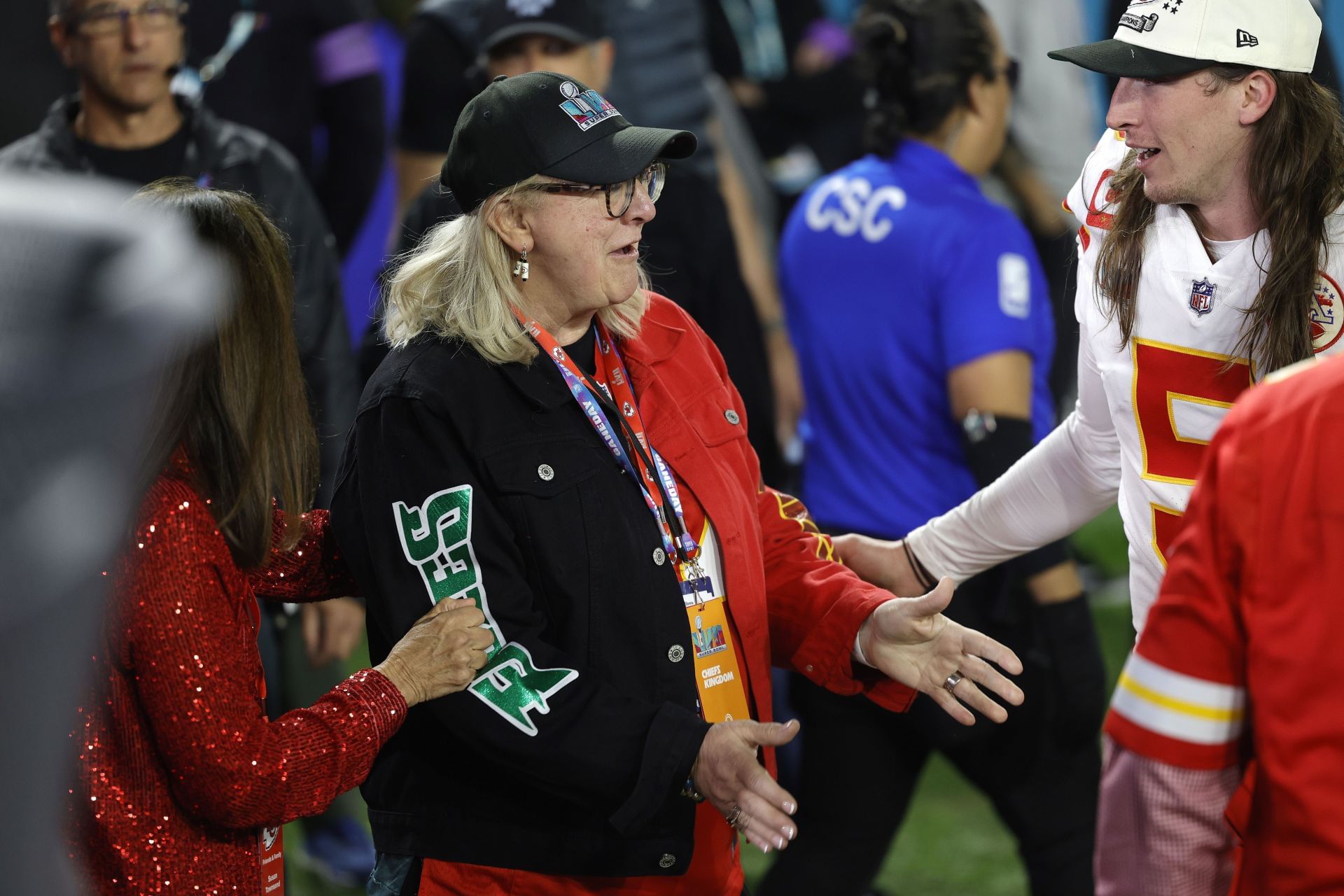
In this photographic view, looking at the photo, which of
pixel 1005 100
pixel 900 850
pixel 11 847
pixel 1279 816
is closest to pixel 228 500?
pixel 11 847

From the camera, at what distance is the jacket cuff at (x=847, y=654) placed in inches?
101

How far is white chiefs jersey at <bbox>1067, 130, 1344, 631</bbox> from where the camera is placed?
7.63ft

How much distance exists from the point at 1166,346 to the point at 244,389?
136 centimetres

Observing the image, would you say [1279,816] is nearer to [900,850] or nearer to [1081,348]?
[1081,348]

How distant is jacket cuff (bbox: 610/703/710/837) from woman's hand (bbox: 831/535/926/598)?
0.85 metres

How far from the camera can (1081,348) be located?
8.61 feet

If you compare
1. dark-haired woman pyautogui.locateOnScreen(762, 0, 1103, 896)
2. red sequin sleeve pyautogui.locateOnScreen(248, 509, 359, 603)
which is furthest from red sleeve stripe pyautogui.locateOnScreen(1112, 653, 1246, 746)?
dark-haired woman pyautogui.locateOnScreen(762, 0, 1103, 896)

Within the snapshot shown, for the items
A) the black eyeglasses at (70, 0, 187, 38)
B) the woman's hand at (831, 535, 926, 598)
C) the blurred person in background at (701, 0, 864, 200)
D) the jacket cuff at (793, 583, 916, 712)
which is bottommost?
the blurred person in background at (701, 0, 864, 200)

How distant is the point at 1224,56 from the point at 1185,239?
275mm

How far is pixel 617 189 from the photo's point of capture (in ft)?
8.16

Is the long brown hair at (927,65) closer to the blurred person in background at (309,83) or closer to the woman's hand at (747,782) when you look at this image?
the blurred person in background at (309,83)

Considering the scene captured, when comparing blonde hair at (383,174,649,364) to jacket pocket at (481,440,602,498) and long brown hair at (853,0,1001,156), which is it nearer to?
jacket pocket at (481,440,602,498)

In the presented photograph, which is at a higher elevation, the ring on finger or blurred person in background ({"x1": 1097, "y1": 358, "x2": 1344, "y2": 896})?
blurred person in background ({"x1": 1097, "y1": 358, "x2": 1344, "y2": 896})

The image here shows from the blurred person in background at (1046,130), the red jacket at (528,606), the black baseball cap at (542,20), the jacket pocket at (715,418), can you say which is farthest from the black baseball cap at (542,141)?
the blurred person in background at (1046,130)
